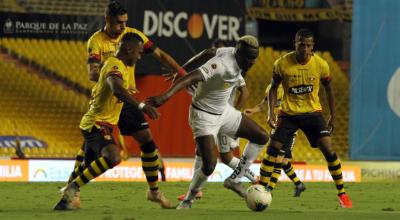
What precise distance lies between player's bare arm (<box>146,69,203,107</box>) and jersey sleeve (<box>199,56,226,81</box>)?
2.9 inches

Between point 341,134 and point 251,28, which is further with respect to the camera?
point 251,28

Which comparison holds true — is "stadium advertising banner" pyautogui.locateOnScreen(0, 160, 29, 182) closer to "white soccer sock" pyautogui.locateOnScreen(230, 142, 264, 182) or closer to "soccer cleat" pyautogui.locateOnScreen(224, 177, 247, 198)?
"white soccer sock" pyautogui.locateOnScreen(230, 142, 264, 182)

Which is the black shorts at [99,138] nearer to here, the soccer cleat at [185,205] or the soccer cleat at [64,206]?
the soccer cleat at [64,206]

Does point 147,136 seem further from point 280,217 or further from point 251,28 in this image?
point 251,28

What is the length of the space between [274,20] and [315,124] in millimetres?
13068

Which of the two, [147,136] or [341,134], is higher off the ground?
[147,136]

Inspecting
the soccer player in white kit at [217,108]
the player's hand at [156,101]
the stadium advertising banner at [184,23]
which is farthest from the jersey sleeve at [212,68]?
the stadium advertising banner at [184,23]

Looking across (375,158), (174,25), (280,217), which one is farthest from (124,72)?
(375,158)

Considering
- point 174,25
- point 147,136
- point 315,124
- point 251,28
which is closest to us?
point 147,136

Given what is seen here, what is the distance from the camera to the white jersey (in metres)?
10.2

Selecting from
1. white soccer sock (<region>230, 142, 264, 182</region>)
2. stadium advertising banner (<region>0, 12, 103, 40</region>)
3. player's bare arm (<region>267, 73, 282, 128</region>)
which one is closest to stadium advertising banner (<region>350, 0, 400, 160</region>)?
stadium advertising banner (<region>0, 12, 103, 40</region>)

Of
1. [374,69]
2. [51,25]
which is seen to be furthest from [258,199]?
[374,69]

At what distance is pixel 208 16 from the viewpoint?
20797mm

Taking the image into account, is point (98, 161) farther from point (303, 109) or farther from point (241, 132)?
point (303, 109)
